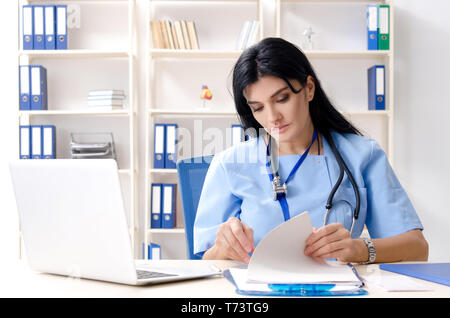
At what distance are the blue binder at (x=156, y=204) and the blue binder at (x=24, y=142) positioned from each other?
0.82m

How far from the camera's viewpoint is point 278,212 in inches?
52.8

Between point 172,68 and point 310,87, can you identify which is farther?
point 172,68

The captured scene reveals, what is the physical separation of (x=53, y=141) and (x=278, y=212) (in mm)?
2236

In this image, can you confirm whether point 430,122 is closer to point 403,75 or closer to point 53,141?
point 403,75

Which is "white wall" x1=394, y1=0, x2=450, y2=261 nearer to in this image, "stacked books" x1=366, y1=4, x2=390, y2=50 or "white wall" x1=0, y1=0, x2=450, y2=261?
"white wall" x1=0, y1=0, x2=450, y2=261

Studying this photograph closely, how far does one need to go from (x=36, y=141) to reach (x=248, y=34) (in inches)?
59.6

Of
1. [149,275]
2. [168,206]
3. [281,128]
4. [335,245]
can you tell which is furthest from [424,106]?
[149,275]

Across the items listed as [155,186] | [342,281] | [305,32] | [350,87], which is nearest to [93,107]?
[155,186]

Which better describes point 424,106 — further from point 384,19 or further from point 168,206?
point 168,206

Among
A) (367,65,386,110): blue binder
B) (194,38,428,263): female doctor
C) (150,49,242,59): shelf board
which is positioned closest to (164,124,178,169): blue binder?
(150,49,242,59): shelf board

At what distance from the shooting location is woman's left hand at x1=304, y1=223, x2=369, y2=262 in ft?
3.14

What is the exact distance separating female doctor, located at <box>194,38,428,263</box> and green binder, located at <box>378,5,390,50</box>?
187cm

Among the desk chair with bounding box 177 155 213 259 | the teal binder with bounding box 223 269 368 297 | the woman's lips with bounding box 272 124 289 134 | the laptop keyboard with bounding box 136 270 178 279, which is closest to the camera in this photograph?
the teal binder with bounding box 223 269 368 297

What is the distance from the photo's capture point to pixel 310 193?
1354 mm
